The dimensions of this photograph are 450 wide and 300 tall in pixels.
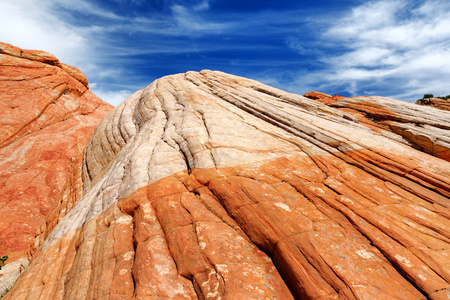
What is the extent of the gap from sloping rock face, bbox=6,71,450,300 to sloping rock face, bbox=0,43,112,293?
389 inches

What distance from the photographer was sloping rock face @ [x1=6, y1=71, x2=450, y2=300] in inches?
282

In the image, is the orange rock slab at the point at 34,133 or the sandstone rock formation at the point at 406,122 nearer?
the sandstone rock formation at the point at 406,122

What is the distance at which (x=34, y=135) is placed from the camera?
3300 centimetres

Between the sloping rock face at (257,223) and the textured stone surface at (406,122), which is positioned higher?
the textured stone surface at (406,122)

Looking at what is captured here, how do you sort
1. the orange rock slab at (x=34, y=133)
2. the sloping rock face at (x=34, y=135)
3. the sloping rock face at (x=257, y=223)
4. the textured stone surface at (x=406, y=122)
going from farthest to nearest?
1. the orange rock slab at (x=34, y=133)
2. the sloping rock face at (x=34, y=135)
3. the textured stone surface at (x=406, y=122)
4. the sloping rock face at (x=257, y=223)

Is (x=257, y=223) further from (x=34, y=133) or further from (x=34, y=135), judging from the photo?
(x=34, y=133)

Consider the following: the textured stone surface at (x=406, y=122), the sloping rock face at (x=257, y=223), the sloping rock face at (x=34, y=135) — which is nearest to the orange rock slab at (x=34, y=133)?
the sloping rock face at (x=34, y=135)

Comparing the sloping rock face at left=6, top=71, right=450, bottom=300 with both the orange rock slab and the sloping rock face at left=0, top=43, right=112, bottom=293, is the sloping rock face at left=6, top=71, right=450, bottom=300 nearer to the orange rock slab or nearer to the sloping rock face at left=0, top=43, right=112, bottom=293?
the sloping rock face at left=0, top=43, right=112, bottom=293

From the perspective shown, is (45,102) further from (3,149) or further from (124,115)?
(124,115)

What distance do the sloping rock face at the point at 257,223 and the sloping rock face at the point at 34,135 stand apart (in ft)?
32.5

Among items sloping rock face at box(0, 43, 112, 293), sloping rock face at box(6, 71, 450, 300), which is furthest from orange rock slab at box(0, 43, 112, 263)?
sloping rock face at box(6, 71, 450, 300)

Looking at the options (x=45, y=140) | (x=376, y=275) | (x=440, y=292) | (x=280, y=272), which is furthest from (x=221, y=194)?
(x=45, y=140)

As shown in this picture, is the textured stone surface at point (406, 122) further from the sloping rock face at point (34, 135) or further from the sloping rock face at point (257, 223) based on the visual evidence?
the sloping rock face at point (34, 135)

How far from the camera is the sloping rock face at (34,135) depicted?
22000 millimetres
